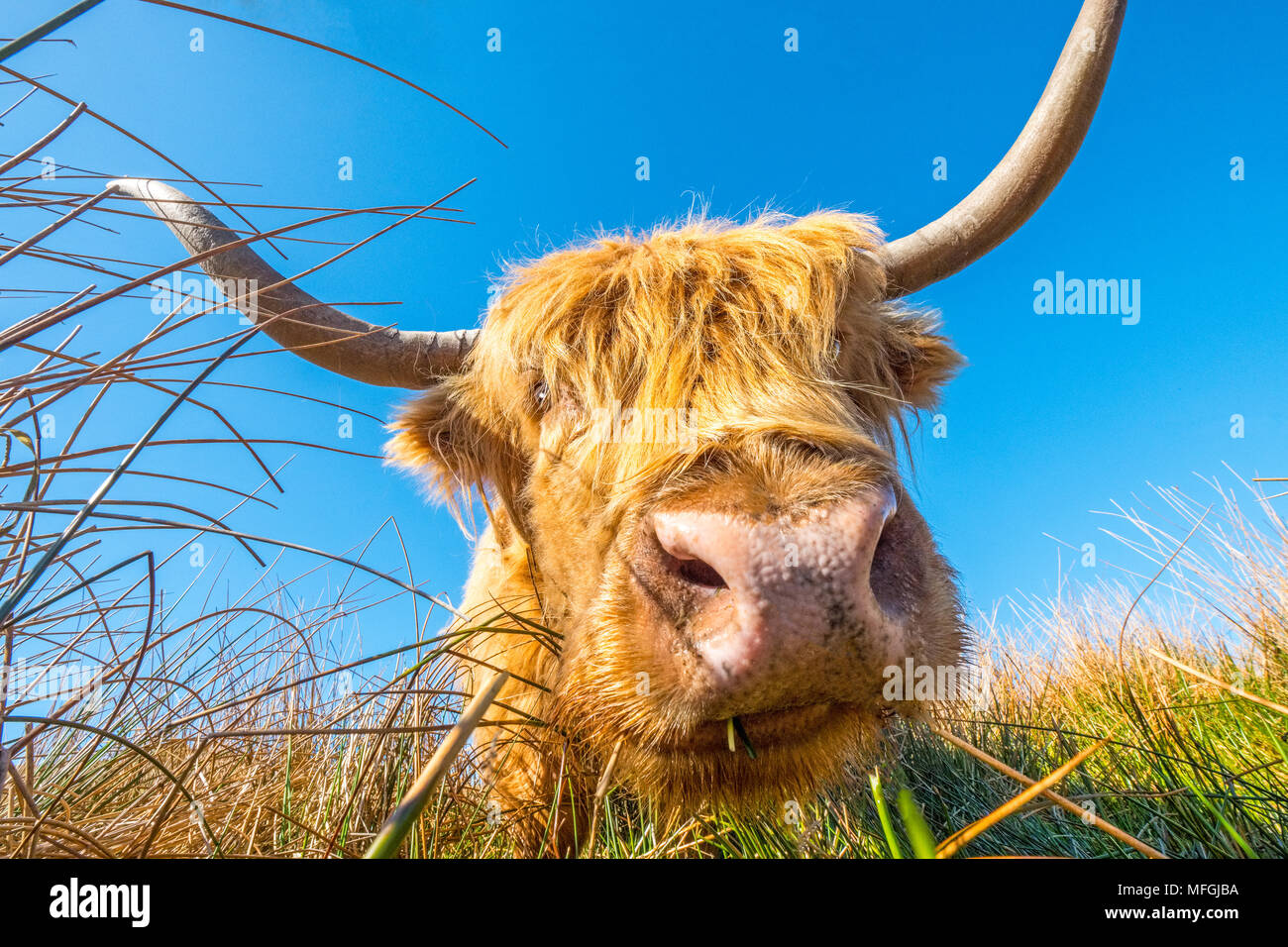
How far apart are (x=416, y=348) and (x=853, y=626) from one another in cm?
245

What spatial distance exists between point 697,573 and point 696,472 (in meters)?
0.30

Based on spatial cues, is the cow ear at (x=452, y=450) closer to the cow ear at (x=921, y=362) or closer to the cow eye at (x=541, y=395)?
the cow eye at (x=541, y=395)

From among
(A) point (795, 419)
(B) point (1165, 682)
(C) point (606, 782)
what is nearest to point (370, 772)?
(C) point (606, 782)

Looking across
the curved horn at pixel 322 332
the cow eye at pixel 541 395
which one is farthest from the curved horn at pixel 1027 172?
the curved horn at pixel 322 332

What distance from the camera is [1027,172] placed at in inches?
136

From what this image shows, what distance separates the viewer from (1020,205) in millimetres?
3514

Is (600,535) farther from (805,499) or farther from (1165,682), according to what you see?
(1165,682)

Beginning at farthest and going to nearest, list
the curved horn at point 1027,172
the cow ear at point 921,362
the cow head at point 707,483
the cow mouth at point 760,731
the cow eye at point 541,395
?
the cow ear at point 921,362
the curved horn at point 1027,172
the cow eye at point 541,395
the cow mouth at point 760,731
the cow head at point 707,483

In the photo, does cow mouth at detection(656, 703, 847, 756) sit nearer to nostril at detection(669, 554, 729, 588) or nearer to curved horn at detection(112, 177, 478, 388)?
nostril at detection(669, 554, 729, 588)

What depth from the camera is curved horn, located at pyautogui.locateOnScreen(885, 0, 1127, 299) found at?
3.30m

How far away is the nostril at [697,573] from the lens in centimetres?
196

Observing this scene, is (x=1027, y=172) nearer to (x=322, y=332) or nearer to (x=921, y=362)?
(x=921, y=362)

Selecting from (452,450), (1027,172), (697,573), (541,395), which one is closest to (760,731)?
(697,573)

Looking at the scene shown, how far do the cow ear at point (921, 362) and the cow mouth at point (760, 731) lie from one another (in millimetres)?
2163
